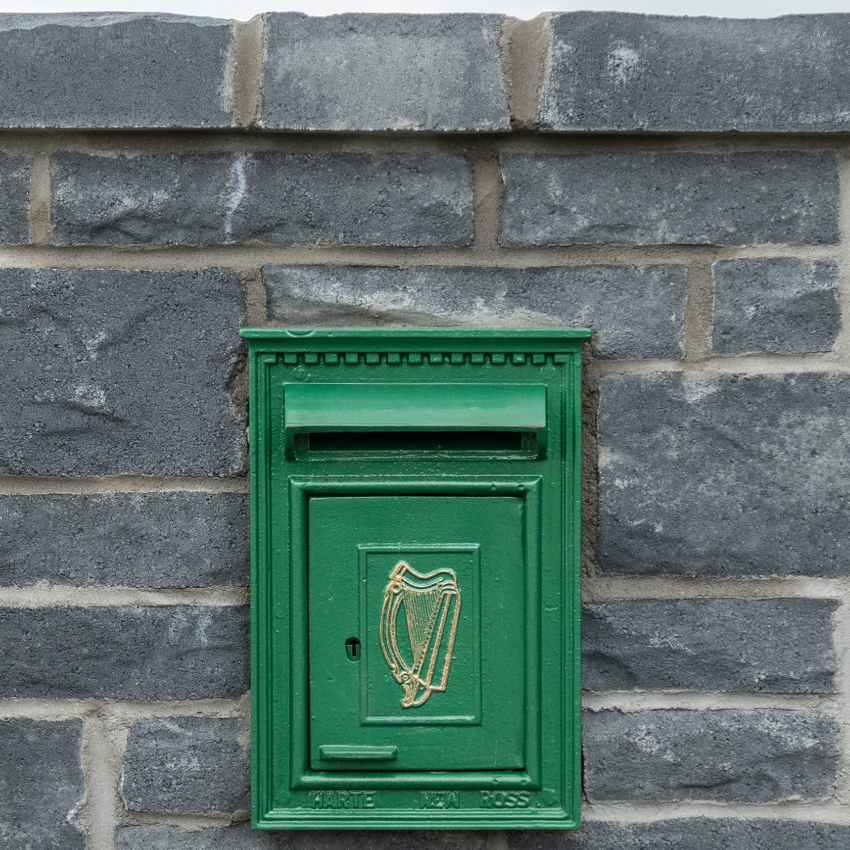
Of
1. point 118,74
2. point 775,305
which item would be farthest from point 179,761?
point 775,305

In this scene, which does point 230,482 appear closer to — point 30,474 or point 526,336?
point 30,474

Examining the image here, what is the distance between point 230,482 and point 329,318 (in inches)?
12.1

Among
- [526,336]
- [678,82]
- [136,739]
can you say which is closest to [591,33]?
[678,82]

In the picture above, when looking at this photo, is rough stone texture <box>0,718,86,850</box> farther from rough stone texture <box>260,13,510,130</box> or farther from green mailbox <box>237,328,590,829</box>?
rough stone texture <box>260,13,510,130</box>

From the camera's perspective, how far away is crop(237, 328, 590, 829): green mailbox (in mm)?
1145

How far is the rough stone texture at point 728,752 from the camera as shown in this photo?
1.22m

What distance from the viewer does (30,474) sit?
48.3 inches

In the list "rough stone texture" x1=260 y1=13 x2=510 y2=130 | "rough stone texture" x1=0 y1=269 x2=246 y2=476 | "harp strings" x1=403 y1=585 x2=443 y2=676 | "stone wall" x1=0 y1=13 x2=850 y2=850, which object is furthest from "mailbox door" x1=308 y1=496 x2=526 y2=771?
"rough stone texture" x1=260 y1=13 x2=510 y2=130

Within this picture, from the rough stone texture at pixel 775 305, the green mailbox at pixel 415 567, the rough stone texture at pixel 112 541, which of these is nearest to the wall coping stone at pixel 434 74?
the rough stone texture at pixel 775 305

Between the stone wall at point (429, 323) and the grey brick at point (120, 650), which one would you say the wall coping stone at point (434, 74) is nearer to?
the stone wall at point (429, 323)

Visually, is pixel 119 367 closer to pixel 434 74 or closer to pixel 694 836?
pixel 434 74

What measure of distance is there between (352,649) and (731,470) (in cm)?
65

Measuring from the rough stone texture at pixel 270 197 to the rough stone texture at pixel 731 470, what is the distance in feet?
1.30

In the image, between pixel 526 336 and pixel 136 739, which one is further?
pixel 136 739
